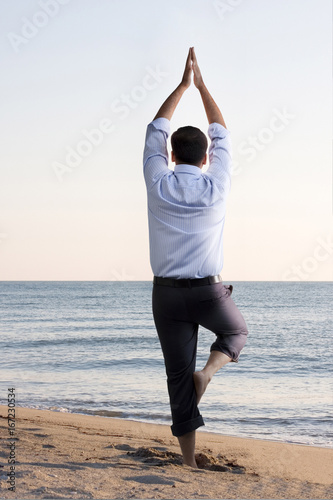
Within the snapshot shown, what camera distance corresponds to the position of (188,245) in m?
3.06

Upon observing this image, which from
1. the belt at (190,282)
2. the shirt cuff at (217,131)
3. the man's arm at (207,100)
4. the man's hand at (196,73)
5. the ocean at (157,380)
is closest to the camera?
the belt at (190,282)

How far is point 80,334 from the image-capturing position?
75.6 feet

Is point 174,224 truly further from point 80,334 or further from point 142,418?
point 80,334

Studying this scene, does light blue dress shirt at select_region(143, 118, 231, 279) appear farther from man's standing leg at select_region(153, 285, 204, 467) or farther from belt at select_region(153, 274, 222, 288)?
man's standing leg at select_region(153, 285, 204, 467)

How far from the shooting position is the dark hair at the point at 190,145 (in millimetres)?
3197

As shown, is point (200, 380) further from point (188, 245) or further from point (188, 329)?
point (188, 245)

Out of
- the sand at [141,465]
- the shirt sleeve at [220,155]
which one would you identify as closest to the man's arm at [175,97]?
the shirt sleeve at [220,155]

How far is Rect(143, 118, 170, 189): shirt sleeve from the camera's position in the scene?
10.4 feet

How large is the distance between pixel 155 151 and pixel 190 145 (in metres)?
0.21

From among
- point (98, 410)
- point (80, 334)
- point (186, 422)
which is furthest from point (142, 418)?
point (80, 334)

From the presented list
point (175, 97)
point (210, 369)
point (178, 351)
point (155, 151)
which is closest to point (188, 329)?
point (178, 351)

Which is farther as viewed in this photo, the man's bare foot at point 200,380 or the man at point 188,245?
the man's bare foot at point 200,380

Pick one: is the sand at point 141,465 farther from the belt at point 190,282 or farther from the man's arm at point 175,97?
the man's arm at point 175,97

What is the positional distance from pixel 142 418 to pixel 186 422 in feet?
15.1
